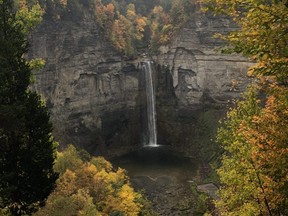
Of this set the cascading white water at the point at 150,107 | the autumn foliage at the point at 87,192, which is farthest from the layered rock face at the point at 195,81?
the autumn foliage at the point at 87,192

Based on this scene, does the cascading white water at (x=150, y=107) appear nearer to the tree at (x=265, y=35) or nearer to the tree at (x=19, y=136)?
the tree at (x=19, y=136)

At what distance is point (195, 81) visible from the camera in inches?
2496

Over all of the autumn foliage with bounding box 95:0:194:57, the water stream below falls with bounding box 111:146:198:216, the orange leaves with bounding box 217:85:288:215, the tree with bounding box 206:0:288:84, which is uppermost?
the autumn foliage with bounding box 95:0:194:57

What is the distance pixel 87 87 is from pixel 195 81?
707 inches

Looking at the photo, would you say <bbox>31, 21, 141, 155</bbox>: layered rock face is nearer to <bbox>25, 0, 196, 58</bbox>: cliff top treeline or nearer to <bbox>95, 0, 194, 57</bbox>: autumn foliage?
<bbox>25, 0, 196, 58</bbox>: cliff top treeline

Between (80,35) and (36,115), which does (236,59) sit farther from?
(36,115)

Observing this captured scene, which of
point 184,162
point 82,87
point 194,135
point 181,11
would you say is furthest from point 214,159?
point 181,11

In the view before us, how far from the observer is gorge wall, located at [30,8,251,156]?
186 ft

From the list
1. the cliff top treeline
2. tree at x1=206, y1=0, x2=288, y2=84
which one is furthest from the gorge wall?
tree at x1=206, y1=0, x2=288, y2=84

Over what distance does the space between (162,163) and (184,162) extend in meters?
3.57

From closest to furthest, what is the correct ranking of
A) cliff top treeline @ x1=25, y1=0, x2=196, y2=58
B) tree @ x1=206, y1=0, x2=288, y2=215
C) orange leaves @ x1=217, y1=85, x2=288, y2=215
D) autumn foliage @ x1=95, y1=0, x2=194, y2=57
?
tree @ x1=206, y1=0, x2=288, y2=215, orange leaves @ x1=217, y1=85, x2=288, y2=215, cliff top treeline @ x1=25, y1=0, x2=196, y2=58, autumn foliage @ x1=95, y1=0, x2=194, y2=57

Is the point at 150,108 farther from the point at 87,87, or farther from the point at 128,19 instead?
the point at 128,19

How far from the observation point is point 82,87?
5972cm

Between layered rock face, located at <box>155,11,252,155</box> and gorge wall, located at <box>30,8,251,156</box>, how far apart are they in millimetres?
153
